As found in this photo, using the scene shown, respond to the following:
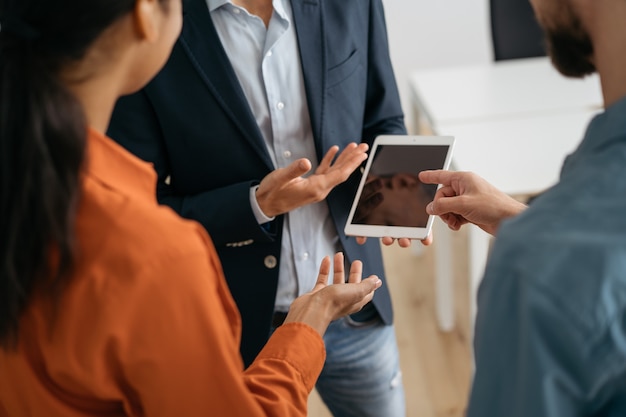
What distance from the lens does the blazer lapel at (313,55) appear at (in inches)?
52.4

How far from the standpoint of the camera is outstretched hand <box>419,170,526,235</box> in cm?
120

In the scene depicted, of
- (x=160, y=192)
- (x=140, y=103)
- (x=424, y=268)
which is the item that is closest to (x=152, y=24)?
(x=140, y=103)

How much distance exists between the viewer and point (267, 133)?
1.36 meters

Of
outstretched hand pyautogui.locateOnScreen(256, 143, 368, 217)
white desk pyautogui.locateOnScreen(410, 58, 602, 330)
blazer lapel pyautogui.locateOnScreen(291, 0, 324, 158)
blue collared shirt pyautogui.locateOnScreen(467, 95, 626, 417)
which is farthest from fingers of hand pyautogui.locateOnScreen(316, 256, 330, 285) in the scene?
white desk pyautogui.locateOnScreen(410, 58, 602, 330)

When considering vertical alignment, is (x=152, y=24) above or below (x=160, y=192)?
above

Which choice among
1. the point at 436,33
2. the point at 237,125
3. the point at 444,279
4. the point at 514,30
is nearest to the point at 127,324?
the point at 237,125

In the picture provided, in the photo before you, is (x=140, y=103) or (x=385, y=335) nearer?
(x=140, y=103)

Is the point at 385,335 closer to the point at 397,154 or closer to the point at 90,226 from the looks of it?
the point at 397,154

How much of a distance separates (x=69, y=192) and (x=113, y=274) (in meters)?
0.08

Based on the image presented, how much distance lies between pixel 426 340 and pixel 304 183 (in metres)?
1.50

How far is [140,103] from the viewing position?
130 cm

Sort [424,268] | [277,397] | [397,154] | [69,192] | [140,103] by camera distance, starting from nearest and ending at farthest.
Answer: [69,192] < [277,397] < [140,103] < [397,154] < [424,268]

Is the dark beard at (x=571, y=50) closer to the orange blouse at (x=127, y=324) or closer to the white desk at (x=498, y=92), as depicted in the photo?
the orange blouse at (x=127, y=324)

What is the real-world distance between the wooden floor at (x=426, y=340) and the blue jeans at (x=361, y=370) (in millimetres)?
829
